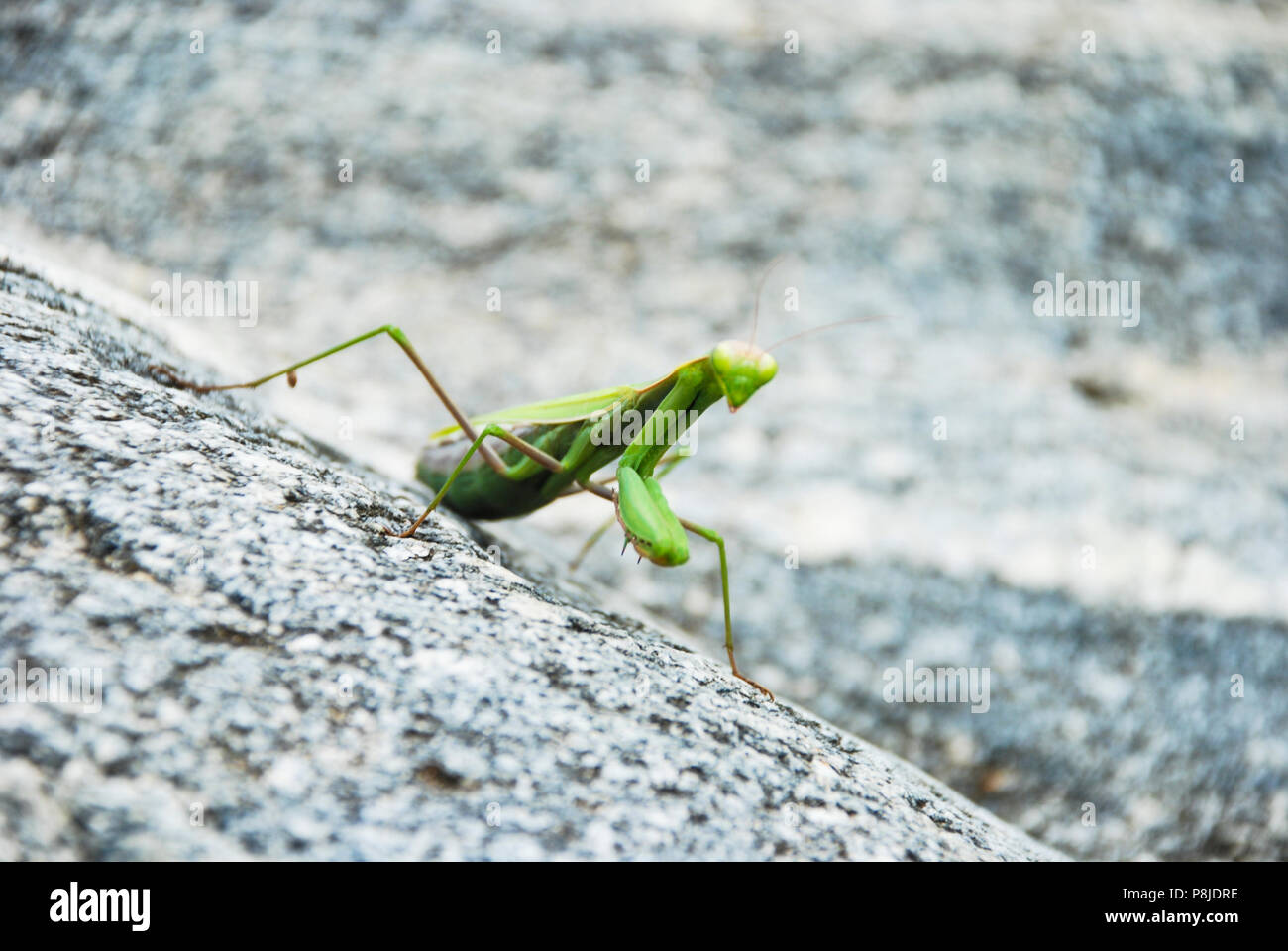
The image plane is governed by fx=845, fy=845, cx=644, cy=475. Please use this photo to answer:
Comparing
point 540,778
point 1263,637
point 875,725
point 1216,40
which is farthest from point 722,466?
point 1216,40

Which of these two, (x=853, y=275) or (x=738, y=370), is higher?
(x=853, y=275)

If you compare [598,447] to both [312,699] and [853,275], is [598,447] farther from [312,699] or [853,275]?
[853,275]

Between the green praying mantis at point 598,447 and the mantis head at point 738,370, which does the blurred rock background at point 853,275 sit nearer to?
the green praying mantis at point 598,447

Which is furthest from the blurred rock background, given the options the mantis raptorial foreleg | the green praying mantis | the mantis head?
the mantis head

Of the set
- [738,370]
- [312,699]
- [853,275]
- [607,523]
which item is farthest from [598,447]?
[853,275]

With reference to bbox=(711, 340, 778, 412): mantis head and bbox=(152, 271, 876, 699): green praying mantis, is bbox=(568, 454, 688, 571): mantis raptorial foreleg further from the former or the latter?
bbox=(711, 340, 778, 412): mantis head
